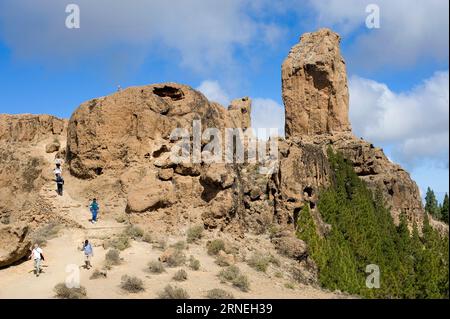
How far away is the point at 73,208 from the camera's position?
21.5 meters

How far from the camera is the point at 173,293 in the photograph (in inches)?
567

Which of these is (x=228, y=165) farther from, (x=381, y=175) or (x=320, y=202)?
(x=381, y=175)

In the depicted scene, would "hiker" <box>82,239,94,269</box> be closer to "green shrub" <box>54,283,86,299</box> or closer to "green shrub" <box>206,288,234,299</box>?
"green shrub" <box>54,283,86,299</box>

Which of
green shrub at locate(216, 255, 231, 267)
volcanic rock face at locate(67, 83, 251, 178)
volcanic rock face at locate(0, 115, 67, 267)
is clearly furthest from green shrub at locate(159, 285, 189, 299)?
volcanic rock face at locate(67, 83, 251, 178)

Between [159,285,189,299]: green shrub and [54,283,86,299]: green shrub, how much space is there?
91.1 inches

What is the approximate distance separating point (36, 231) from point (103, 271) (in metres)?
6.21

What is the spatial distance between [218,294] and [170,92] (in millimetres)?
12612

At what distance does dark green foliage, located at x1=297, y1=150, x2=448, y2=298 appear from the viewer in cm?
2357

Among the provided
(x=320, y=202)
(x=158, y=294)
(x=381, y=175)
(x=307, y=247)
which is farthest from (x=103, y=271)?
(x=381, y=175)

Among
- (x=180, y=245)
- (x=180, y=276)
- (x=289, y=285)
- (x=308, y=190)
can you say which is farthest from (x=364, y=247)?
(x=180, y=276)

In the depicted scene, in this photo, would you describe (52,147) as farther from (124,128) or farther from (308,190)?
(308,190)

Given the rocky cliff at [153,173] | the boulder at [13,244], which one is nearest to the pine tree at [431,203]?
the rocky cliff at [153,173]

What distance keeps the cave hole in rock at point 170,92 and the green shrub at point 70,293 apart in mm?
12421

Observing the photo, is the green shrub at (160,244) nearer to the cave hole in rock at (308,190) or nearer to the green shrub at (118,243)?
the green shrub at (118,243)
